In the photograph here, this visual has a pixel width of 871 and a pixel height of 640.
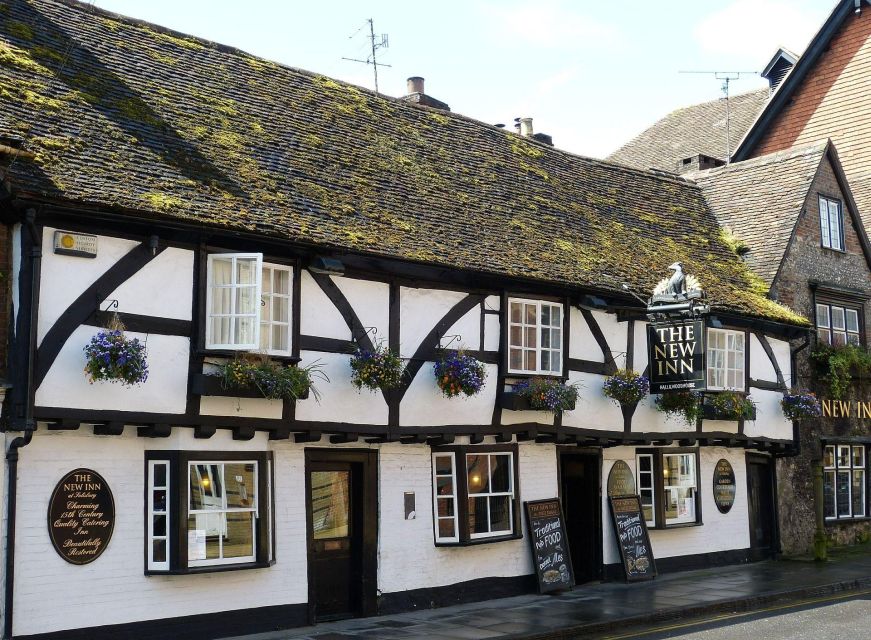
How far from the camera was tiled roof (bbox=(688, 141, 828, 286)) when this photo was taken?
75.1ft

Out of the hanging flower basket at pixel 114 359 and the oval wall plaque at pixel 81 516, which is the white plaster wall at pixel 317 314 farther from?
the oval wall plaque at pixel 81 516

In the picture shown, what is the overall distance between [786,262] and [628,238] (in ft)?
13.7

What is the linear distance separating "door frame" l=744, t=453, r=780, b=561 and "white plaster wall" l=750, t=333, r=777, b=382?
168cm

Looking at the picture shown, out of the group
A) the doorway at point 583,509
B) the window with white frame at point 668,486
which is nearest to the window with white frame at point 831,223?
the window with white frame at point 668,486

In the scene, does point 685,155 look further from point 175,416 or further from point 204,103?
point 175,416

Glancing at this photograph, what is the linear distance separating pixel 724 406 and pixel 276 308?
929 centimetres

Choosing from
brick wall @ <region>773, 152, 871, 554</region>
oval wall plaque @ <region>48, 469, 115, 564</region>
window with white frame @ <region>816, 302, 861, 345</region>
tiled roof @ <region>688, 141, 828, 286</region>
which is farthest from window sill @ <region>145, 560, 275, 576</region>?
window with white frame @ <region>816, 302, 861, 345</region>

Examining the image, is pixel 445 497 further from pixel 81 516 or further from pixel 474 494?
pixel 81 516

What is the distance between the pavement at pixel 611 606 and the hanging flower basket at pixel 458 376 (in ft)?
10.2

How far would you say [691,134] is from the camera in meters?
36.4

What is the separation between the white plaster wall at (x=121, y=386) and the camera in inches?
454

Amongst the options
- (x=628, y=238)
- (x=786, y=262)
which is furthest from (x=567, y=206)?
(x=786, y=262)

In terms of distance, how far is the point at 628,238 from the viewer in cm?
2077

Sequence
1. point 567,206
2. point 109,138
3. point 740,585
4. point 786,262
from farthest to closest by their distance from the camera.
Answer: point 786,262, point 567,206, point 740,585, point 109,138
